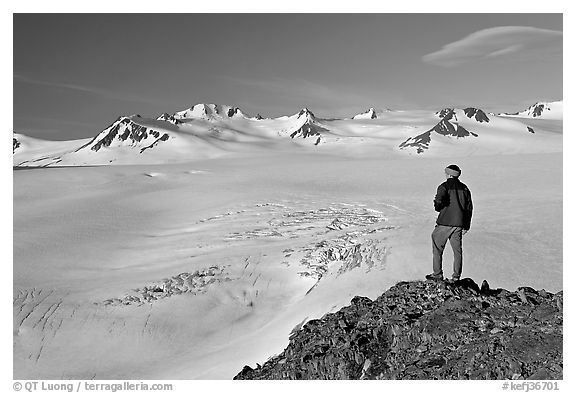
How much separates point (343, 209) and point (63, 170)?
31.7m

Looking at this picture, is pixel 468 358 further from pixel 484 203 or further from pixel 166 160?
pixel 166 160

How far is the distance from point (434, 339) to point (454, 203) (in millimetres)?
2221

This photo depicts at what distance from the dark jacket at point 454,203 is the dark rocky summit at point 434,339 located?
107 centimetres

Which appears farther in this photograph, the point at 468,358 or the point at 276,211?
the point at 276,211

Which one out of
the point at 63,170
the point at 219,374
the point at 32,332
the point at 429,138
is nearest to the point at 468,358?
the point at 219,374

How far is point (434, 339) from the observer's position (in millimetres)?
6715

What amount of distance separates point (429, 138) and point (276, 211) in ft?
527

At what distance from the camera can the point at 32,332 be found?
11781 mm

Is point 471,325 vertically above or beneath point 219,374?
above

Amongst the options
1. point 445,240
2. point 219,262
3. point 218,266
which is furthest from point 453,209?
point 219,262

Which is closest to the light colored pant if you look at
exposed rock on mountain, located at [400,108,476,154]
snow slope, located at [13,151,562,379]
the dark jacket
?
the dark jacket

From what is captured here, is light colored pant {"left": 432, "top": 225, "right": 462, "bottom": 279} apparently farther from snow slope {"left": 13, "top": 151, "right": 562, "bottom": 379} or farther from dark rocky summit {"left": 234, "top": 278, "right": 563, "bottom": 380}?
snow slope {"left": 13, "top": 151, "right": 562, "bottom": 379}
